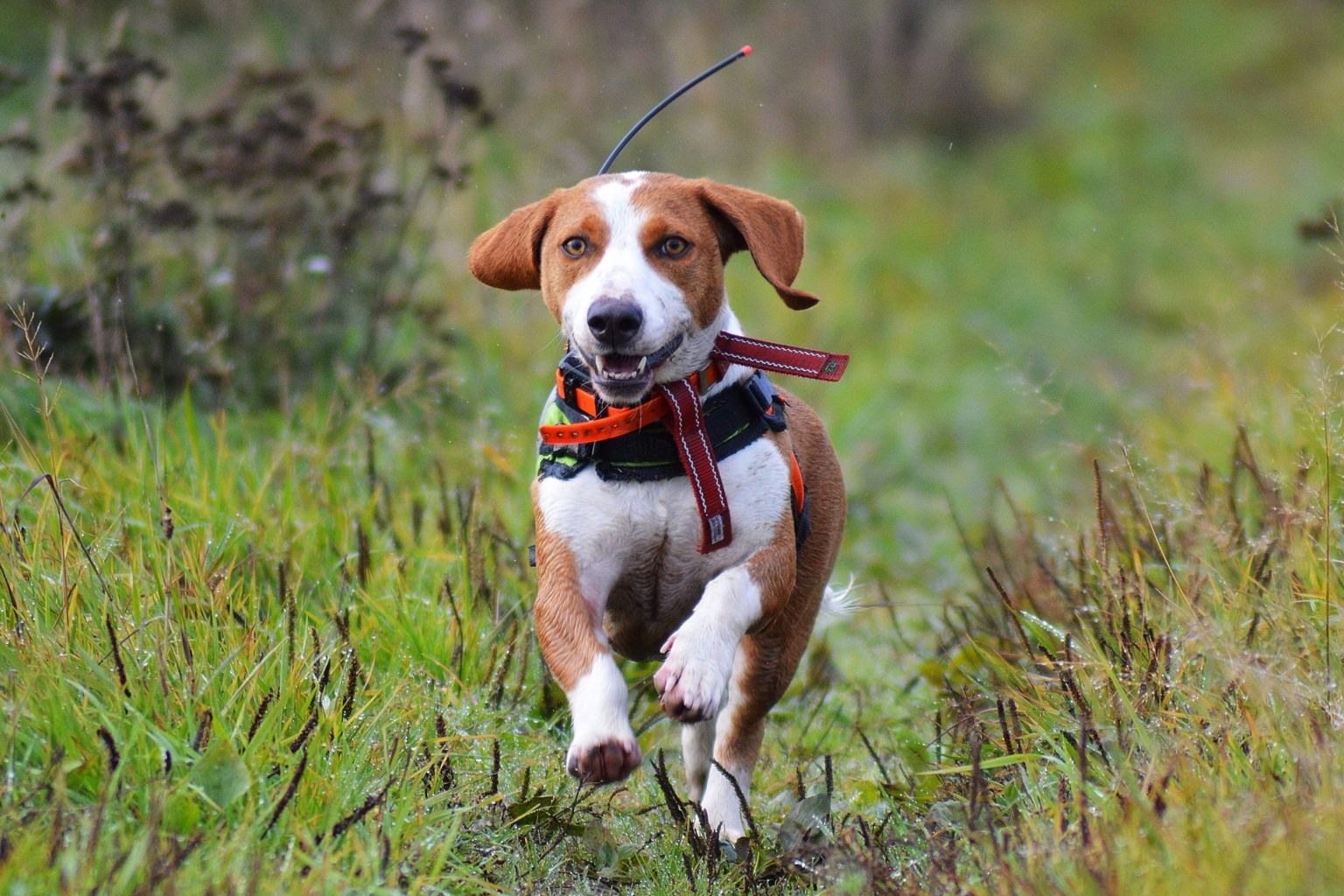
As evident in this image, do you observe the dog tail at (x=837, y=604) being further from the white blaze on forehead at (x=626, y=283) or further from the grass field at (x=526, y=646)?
→ the white blaze on forehead at (x=626, y=283)

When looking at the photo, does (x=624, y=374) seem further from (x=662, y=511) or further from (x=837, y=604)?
(x=837, y=604)

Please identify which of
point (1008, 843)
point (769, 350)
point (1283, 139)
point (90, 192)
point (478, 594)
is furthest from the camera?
point (1283, 139)

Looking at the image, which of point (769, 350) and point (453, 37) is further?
point (453, 37)

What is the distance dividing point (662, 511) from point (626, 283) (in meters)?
0.50

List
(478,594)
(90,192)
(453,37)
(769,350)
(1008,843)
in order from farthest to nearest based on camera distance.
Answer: (453,37) < (90,192) < (478,594) < (769,350) < (1008,843)

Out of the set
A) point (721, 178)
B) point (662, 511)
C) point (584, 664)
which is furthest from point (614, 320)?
point (721, 178)

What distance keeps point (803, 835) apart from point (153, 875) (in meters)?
1.39

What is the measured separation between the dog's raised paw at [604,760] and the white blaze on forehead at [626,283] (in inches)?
32.6

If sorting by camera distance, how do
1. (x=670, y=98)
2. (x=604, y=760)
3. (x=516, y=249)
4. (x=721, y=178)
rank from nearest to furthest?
(x=604, y=760) < (x=516, y=249) < (x=670, y=98) < (x=721, y=178)

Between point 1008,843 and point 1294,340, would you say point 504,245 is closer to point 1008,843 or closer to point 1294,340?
point 1008,843

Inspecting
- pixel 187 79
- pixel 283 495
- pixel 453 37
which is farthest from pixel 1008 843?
pixel 187 79

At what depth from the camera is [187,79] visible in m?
8.34

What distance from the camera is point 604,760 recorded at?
2945 mm

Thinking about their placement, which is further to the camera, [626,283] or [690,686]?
[626,283]
